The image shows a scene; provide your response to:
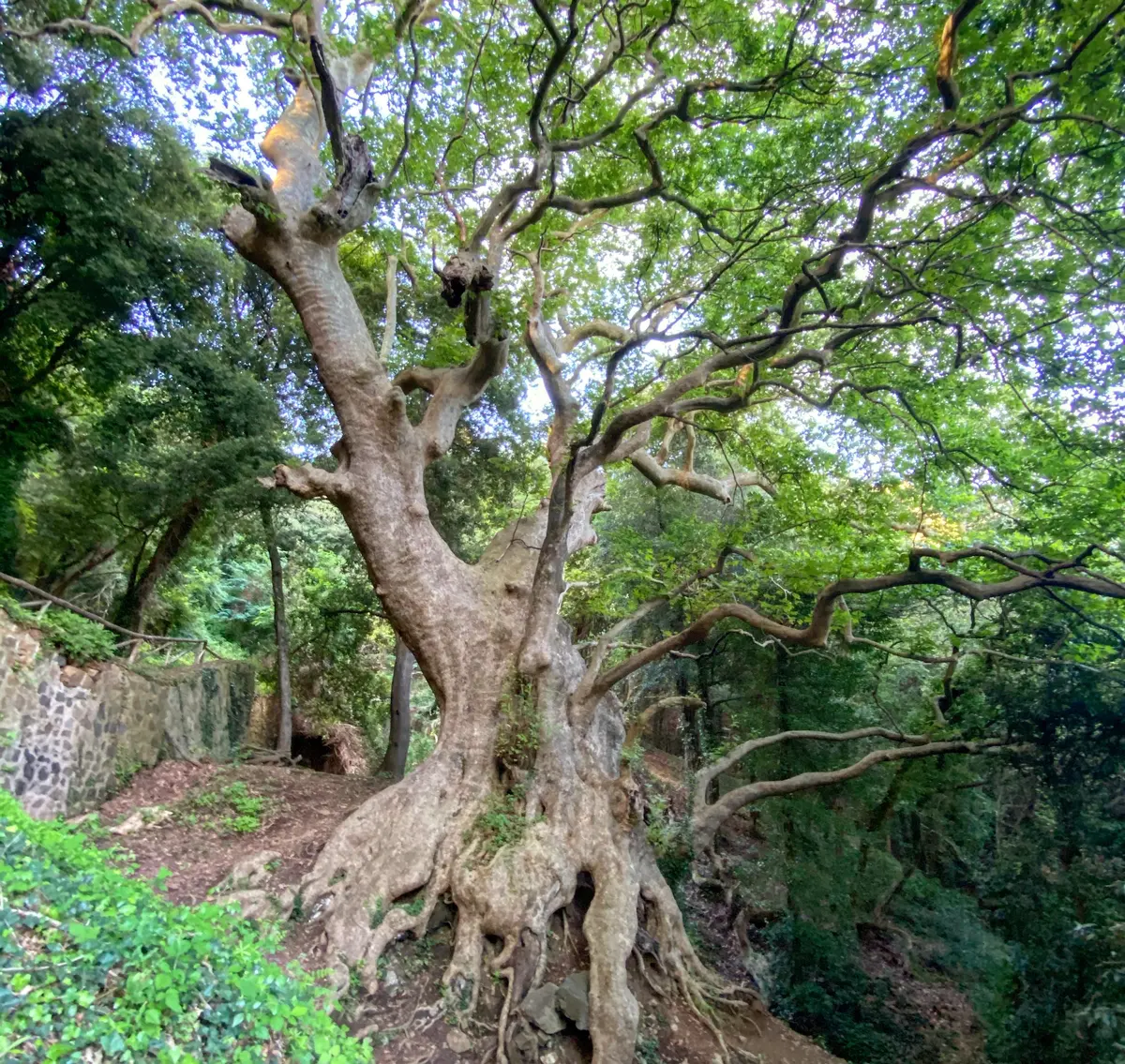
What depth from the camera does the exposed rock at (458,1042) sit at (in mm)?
4402

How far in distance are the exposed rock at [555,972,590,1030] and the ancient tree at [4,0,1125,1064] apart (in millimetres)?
158

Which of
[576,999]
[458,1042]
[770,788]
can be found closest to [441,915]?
[458,1042]

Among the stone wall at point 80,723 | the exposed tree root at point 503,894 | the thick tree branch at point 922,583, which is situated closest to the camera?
the thick tree branch at point 922,583

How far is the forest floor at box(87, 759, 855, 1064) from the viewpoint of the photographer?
14.6 feet

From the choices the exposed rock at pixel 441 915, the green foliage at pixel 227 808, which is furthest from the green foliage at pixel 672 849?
the green foliage at pixel 227 808

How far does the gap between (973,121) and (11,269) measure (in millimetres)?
12173

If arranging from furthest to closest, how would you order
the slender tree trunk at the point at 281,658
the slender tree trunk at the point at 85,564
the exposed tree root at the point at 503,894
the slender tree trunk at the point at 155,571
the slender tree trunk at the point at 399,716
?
1. the slender tree trunk at the point at 85,564
2. the slender tree trunk at the point at 155,571
3. the slender tree trunk at the point at 399,716
4. the slender tree trunk at the point at 281,658
5. the exposed tree root at the point at 503,894

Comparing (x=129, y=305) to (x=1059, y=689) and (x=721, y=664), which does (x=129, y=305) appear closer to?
(x=721, y=664)

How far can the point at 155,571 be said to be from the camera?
34.6ft

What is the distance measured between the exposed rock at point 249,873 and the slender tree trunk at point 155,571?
6.80m

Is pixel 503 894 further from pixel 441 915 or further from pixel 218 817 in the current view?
pixel 218 817

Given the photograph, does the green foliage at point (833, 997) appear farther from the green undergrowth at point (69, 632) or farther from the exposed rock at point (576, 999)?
the green undergrowth at point (69, 632)

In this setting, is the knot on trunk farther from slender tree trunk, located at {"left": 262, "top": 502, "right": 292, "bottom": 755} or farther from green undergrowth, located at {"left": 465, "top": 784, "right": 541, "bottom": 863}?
slender tree trunk, located at {"left": 262, "top": 502, "right": 292, "bottom": 755}

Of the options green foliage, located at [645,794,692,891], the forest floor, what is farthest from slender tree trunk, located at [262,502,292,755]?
green foliage, located at [645,794,692,891]
